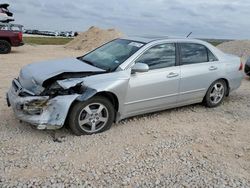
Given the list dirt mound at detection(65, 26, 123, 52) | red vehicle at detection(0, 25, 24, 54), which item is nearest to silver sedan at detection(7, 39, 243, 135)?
red vehicle at detection(0, 25, 24, 54)

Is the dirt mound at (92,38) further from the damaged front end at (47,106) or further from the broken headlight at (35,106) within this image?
the broken headlight at (35,106)

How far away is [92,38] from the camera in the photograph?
80.9 ft

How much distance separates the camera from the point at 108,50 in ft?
20.2

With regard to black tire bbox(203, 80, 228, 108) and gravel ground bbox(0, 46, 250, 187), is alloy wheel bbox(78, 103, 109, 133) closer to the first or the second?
gravel ground bbox(0, 46, 250, 187)

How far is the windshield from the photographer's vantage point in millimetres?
5520

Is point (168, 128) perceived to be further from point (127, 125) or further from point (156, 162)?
point (156, 162)

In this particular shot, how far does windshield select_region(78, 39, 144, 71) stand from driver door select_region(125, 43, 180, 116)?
10.2 inches

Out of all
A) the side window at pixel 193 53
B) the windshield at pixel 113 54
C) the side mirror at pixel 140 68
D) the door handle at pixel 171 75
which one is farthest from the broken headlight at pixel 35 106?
the side window at pixel 193 53

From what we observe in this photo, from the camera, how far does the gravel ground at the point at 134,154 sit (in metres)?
3.82

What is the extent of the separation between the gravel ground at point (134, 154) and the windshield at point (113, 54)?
1052 millimetres

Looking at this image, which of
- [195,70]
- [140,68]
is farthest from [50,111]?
[195,70]

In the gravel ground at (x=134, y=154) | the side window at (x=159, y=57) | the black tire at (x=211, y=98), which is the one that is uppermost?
the side window at (x=159, y=57)

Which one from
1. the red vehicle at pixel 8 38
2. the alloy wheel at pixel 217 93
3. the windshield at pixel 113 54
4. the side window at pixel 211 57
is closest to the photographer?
the windshield at pixel 113 54

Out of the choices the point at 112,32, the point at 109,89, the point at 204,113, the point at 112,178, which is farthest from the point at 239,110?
the point at 112,32
